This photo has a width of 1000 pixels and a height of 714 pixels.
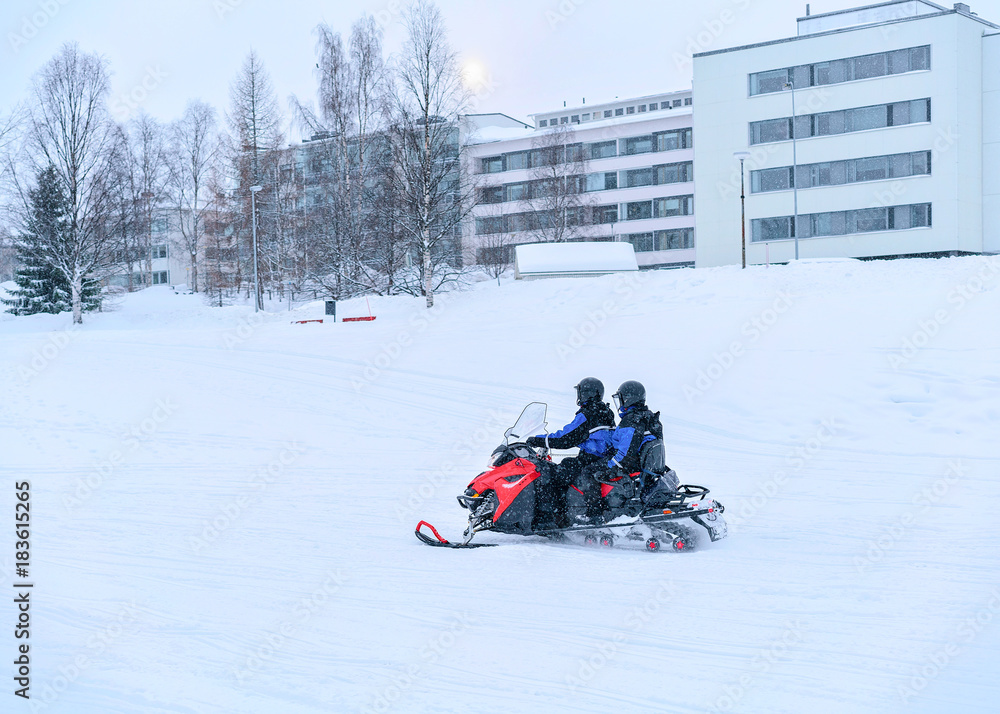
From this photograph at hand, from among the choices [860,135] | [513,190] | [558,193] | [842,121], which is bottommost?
[558,193]

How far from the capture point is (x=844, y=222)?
129 ft

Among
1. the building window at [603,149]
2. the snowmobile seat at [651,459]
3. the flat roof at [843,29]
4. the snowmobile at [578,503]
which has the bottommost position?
the snowmobile at [578,503]

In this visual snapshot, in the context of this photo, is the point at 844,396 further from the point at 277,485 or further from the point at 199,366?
the point at 199,366

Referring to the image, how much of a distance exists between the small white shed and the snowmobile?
2467cm

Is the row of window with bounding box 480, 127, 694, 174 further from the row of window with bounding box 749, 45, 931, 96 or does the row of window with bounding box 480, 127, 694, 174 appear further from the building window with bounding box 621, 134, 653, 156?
the row of window with bounding box 749, 45, 931, 96

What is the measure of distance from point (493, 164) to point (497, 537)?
168ft

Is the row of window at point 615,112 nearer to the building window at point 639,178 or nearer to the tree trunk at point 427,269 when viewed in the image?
the building window at point 639,178

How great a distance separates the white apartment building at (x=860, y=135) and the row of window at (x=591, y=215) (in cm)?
814

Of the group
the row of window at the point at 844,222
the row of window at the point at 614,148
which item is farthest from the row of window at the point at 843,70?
the row of window at the point at 614,148

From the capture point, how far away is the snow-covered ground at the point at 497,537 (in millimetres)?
4238

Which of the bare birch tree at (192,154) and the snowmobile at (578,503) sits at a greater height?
the bare birch tree at (192,154)

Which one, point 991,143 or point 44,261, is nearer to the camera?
point 44,261

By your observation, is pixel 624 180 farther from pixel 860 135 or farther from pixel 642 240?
pixel 860 135

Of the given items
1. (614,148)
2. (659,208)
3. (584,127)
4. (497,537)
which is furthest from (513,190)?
(497,537)
